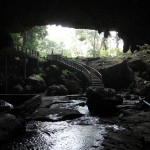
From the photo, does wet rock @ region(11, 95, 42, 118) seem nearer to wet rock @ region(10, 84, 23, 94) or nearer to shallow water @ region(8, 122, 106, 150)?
shallow water @ region(8, 122, 106, 150)

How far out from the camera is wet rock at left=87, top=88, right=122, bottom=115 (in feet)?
33.0

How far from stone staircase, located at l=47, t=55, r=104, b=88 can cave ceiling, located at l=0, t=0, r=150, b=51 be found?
1158 cm

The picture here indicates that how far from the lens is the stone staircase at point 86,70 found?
73.5ft

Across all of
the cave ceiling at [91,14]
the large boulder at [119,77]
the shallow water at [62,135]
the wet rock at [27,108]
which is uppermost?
the cave ceiling at [91,14]

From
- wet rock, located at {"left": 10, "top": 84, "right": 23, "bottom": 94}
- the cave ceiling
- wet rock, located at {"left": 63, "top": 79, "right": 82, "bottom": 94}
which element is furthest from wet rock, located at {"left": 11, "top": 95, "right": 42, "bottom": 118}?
wet rock, located at {"left": 63, "top": 79, "right": 82, "bottom": 94}

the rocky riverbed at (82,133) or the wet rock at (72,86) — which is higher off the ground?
the wet rock at (72,86)

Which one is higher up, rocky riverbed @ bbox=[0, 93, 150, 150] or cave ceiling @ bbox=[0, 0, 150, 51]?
cave ceiling @ bbox=[0, 0, 150, 51]

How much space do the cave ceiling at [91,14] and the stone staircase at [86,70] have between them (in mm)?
11581

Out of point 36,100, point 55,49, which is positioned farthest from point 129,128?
point 55,49

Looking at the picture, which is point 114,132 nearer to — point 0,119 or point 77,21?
point 0,119

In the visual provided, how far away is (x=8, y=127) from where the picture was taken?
612cm

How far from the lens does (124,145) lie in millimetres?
5422

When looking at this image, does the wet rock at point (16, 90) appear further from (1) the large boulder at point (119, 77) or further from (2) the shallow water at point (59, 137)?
(2) the shallow water at point (59, 137)

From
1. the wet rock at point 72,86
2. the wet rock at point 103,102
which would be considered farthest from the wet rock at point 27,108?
the wet rock at point 72,86
